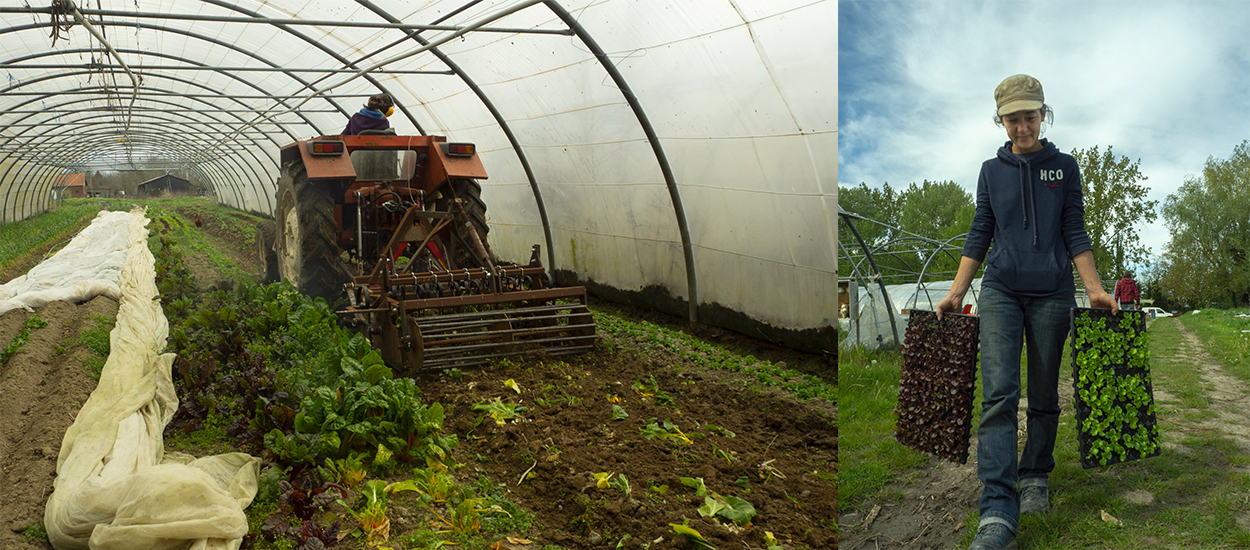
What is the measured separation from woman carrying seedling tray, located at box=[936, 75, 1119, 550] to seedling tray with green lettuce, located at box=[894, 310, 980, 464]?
47 millimetres

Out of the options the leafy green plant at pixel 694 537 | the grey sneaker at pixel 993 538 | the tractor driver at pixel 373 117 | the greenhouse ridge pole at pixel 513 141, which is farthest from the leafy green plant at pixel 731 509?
the greenhouse ridge pole at pixel 513 141

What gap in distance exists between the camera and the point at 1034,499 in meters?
2.18

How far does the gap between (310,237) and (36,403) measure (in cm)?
211

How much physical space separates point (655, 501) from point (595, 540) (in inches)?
12.3

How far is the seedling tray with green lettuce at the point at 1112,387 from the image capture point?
2.04 m

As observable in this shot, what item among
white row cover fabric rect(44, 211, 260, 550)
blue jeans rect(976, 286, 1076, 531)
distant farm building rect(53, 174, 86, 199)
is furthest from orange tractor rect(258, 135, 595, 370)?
distant farm building rect(53, 174, 86, 199)

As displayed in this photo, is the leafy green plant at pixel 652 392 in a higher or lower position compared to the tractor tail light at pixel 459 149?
lower

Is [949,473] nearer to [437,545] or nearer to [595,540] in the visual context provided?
[595,540]

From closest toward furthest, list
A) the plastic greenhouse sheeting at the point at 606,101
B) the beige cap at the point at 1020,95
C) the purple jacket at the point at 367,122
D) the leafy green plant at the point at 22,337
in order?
the beige cap at the point at 1020,95, the leafy green plant at the point at 22,337, the plastic greenhouse sheeting at the point at 606,101, the purple jacket at the point at 367,122

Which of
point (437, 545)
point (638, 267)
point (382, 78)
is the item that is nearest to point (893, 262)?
point (638, 267)

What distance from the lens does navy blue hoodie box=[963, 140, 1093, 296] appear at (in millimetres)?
1998

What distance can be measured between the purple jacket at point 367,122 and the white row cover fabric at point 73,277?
Answer: 7.51ft

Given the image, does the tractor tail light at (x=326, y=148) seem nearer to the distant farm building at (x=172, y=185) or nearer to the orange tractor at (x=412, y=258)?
the orange tractor at (x=412, y=258)

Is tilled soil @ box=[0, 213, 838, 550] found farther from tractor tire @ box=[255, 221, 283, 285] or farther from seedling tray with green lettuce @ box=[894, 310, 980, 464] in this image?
tractor tire @ box=[255, 221, 283, 285]
